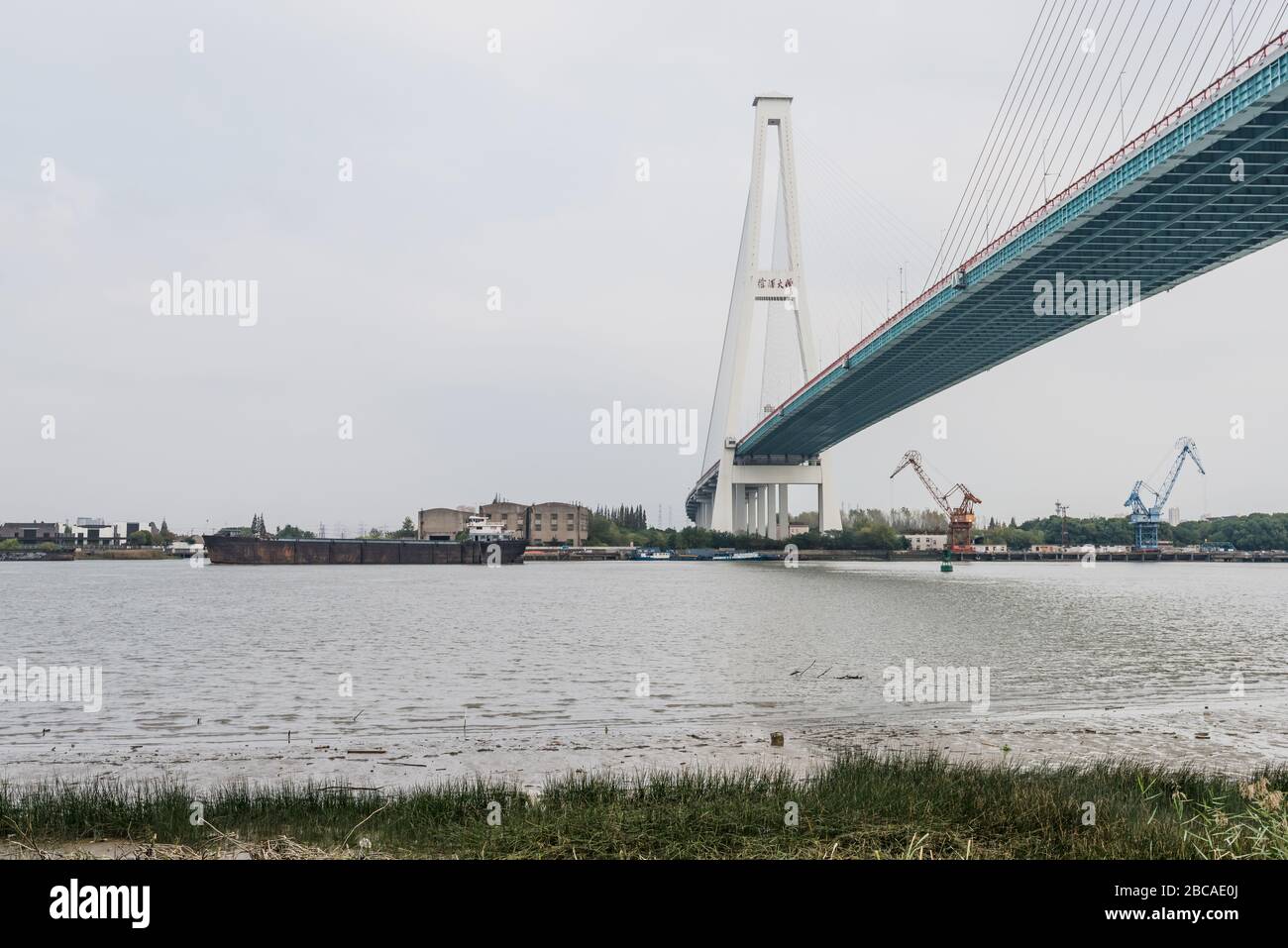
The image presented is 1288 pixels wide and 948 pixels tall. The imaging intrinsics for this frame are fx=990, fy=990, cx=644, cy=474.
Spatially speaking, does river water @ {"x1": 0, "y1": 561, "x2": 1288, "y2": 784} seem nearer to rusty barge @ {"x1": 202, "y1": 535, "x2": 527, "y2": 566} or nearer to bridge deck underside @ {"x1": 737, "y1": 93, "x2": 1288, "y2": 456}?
bridge deck underside @ {"x1": 737, "y1": 93, "x2": 1288, "y2": 456}

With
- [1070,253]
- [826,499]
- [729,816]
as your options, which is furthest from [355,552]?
[729,816]

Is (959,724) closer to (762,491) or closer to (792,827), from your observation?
(792,827)

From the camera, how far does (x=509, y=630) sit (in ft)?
104

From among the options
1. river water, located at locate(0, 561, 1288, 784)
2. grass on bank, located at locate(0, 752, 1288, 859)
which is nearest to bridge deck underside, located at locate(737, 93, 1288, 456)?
river water, located at locate(0, 561, 1288, 784)

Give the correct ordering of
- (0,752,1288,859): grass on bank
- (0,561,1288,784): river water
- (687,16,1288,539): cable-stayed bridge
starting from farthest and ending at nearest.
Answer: (687,16,1288,539): cable-stayed bridge, (0,561,1288,784): river water, (0,752,1288,859): grass on bank

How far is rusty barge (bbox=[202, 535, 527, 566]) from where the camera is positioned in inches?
4198

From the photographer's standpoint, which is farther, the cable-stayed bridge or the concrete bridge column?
the concrete bridge column

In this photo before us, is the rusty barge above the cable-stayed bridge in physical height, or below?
below

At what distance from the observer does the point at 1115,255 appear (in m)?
40.8

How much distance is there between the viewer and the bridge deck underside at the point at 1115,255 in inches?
1233

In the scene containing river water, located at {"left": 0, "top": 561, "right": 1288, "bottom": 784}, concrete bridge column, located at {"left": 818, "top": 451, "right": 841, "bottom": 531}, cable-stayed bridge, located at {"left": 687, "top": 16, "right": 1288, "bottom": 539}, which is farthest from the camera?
concrete bridge column, located at {"left": 818, "top": 451, "right": 841, "bottom": 531}

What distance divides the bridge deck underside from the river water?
48.0ft

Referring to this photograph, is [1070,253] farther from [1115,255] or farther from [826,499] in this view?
[826,499]
